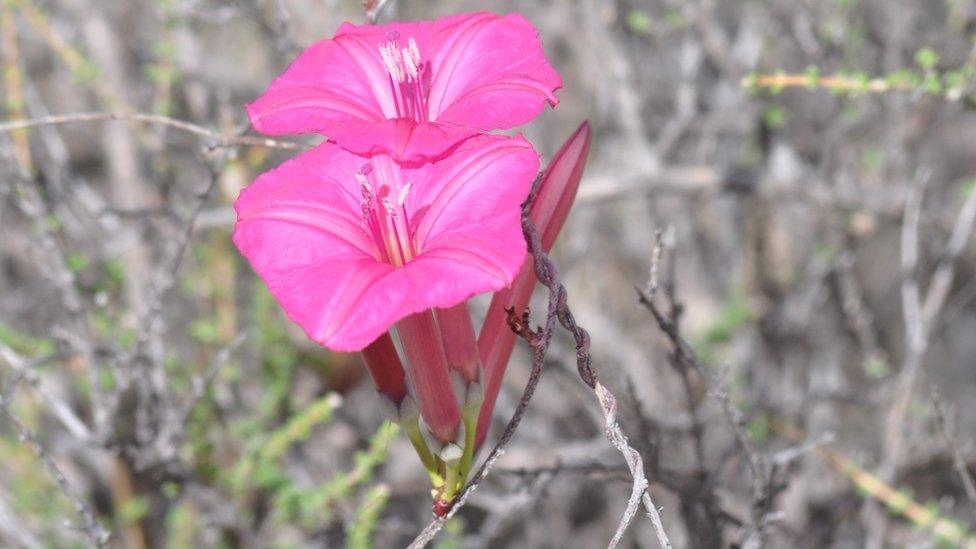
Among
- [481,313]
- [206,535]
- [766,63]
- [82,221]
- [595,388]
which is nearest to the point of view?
[595,388]

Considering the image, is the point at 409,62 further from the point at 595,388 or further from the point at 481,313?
the point at 481,313

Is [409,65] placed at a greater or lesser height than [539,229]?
greater

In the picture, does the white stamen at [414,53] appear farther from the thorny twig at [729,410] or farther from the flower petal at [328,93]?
the thorny twig at [729,410]

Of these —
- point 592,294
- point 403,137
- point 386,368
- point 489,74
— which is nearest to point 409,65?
point 489,74

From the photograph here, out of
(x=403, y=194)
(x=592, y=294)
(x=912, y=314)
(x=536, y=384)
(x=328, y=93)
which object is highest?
(x=592, y=294)

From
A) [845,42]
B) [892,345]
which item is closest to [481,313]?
[845,42]

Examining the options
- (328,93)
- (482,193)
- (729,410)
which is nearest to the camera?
(482,193)

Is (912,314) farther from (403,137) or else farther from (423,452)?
(403,137)
